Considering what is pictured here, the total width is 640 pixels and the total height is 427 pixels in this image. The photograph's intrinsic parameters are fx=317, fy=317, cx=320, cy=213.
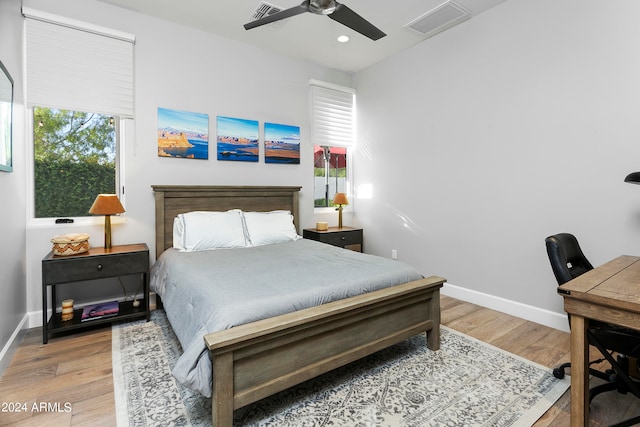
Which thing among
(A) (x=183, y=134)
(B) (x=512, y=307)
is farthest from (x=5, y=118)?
(B) (x=512, y=307)

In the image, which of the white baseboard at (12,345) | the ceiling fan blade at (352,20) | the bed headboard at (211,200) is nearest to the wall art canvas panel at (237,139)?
the bed headboard at (211,200)

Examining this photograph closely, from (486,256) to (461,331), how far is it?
0.93m

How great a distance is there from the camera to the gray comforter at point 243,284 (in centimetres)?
155

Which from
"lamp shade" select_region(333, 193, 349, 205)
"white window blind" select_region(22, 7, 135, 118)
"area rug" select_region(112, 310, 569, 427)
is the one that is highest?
"white window blind" select_region(22, 7, 135, 118)

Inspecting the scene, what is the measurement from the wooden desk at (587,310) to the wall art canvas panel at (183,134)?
11.1ft

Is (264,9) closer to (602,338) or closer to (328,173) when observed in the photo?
(328,173)

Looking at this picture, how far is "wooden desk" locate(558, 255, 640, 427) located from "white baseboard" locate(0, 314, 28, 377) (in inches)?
128

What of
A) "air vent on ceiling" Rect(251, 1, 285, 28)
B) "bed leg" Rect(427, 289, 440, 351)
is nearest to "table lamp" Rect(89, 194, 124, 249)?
"air vent on ceiling" Rect(251, 1, 285, 28)

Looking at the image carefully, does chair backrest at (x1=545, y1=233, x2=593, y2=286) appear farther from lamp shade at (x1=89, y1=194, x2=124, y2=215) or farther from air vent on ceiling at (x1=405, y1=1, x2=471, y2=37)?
lamp shade at (x1=89, y1=194, x2=124, y2=215)

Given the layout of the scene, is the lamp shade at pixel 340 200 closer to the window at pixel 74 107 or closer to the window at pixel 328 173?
the window at pixel 328 173

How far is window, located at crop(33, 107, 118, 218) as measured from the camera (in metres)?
2.83

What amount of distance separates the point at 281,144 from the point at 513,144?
2588 mm

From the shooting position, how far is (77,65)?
2.86 m

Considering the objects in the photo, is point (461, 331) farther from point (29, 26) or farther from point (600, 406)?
point (29, 26)
